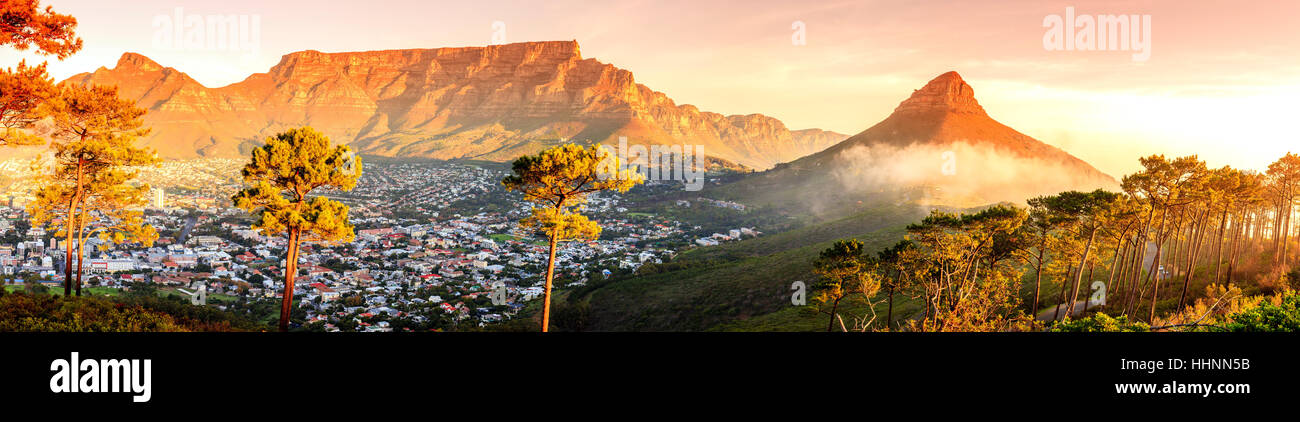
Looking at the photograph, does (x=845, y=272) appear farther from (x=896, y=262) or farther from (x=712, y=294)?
(x=712, y=294)

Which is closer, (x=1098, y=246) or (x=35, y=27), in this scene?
(x=35, y=27)

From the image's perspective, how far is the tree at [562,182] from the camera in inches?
803

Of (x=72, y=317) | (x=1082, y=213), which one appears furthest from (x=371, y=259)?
(x=1082, y=213)

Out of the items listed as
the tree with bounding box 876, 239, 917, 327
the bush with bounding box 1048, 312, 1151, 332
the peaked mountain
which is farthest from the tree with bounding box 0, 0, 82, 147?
the peaked mountain

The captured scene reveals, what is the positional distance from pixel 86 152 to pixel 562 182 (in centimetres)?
2106

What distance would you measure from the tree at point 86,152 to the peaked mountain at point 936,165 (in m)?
120

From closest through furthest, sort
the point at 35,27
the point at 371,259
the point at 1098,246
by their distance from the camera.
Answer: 1. the point at 35,27
2. the point at 1098,246
3. the point at 371,259

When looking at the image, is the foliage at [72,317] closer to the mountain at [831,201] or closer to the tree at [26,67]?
the tree at [26,67]

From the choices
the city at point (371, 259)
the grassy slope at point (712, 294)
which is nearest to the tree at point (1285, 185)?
the grassy slope at point (712, 294)

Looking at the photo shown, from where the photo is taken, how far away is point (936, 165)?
144750mm
